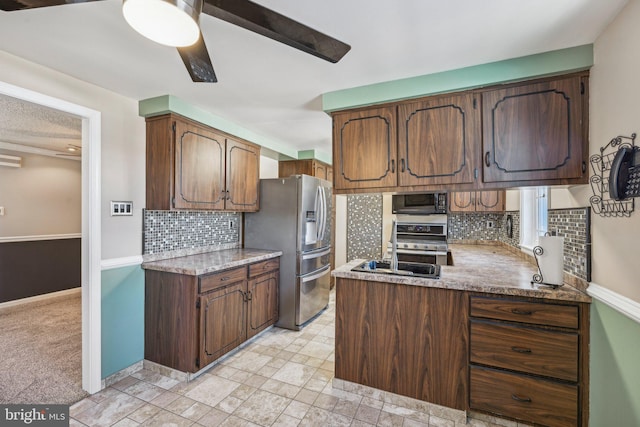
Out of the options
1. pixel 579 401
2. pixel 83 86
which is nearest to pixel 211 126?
pixel 83 86

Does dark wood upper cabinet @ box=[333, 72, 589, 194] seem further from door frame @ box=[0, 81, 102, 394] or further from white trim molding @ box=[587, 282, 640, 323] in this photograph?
door frame @ box=[0, 81, 102, 394]

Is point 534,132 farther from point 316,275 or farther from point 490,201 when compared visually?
point 316,275

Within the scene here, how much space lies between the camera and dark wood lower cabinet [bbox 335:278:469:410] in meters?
1.85

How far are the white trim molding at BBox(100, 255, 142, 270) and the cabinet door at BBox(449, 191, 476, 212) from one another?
3.60 metres

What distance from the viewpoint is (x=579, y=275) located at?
1.74 meters

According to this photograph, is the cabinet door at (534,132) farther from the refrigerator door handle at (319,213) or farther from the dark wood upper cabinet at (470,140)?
the refrigerator door handle at (319,213)

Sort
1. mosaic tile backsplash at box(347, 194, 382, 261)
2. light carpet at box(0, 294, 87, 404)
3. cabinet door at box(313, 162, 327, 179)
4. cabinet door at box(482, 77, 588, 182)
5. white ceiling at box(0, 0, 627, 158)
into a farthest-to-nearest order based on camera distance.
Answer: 1. mosaic tile backsplash at box(347, 194, 382, 261)
2. cabinet door at box(313, 162, 327, 179)
3. light carpet at box(0, 294, 87, 404)
4. cabinet door at box(482, 77, 588, 182)
5. white ceiling at box(0, 0, 627, 158)

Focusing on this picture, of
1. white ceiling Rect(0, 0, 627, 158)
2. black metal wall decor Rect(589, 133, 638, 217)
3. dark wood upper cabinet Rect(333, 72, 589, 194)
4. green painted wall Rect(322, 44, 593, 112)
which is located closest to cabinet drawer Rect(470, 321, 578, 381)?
black metal wall decor Rect(589, 133, 638, 217)

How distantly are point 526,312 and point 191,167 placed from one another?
2.79 m

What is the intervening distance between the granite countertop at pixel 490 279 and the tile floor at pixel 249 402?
851 mm

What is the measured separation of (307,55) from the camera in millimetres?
1764

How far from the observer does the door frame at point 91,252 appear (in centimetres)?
213

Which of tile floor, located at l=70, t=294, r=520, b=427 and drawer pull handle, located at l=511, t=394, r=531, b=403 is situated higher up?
drawer pull handle, located at l=511, t=394, r=531, b=403

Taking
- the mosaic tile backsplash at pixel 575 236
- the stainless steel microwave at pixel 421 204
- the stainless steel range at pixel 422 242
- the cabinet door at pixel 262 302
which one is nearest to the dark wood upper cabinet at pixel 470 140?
the mosaic tile backsplash at pixel 575 236
